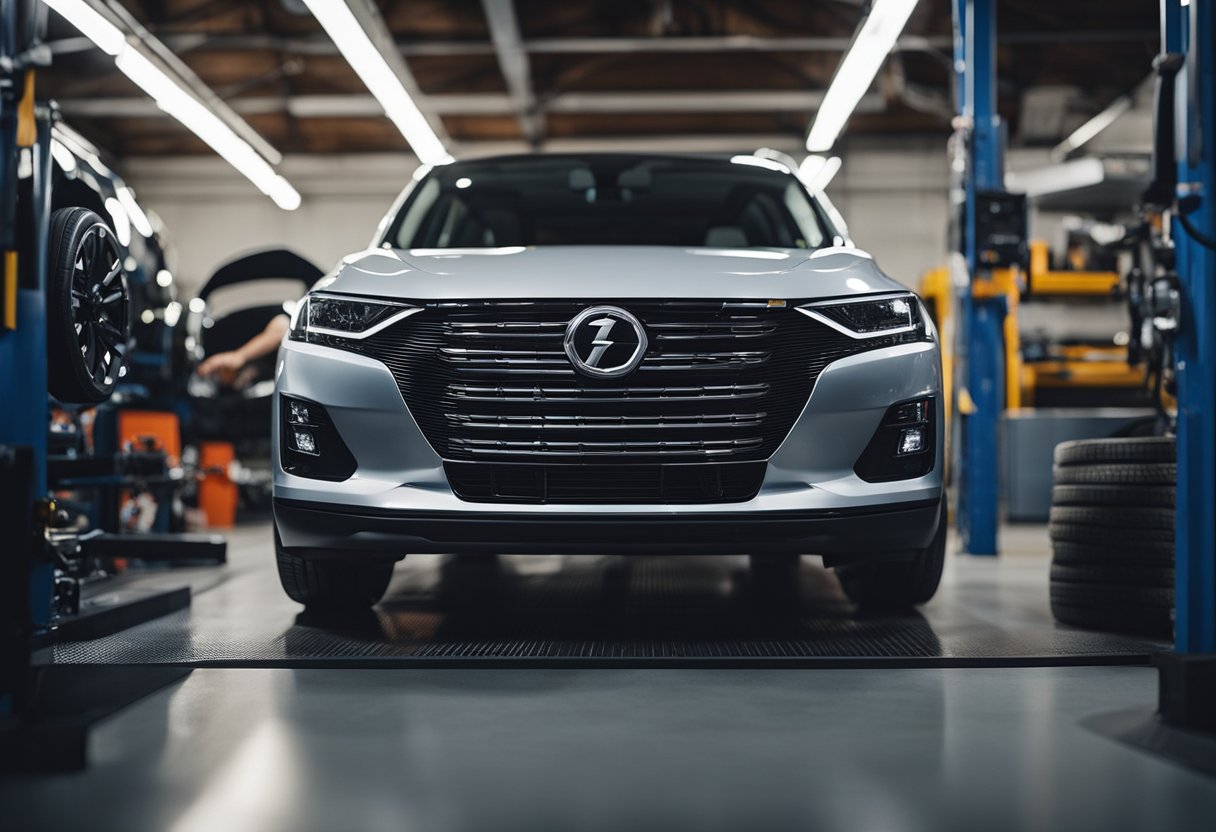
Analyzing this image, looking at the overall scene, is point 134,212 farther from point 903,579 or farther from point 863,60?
point 863,60

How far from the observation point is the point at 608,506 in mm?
2684

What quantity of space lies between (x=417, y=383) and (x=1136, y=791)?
1.72 metres

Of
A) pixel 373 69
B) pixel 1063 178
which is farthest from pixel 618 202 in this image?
pixel 1063 178

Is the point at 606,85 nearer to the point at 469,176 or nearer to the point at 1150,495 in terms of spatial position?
the point at 469,176

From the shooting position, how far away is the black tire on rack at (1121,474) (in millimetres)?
2965

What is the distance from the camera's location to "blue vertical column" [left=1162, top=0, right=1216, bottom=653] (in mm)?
2172

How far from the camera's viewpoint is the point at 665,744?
1.95 meters

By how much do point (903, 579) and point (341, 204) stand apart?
14086 millimetres

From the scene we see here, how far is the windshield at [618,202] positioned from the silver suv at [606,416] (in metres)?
1.08

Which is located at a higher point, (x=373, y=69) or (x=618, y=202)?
(x=373, y=69)

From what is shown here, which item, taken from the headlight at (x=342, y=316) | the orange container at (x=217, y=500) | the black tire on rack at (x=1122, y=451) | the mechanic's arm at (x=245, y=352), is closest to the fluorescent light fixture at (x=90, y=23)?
the mechanic's arm at (x=245, y=352)

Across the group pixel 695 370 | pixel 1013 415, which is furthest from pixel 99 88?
pixel 695 370

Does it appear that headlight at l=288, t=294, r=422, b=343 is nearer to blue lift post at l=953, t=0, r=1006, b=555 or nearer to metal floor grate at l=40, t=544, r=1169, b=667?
metal floor grate at l=40, t=544, r=1169, b=667

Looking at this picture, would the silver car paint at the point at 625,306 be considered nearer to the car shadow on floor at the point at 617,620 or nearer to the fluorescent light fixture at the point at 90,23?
the car shadow on floor at the point at 617,620
